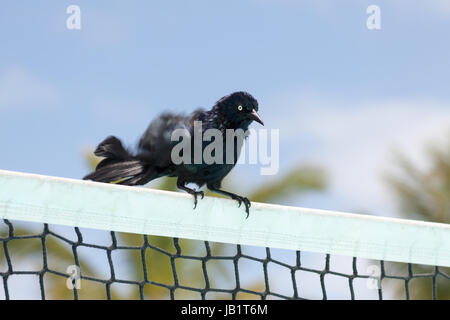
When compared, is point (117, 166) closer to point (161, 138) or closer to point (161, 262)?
point (161, 138)

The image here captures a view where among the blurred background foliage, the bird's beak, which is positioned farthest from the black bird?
the blurred background foliage

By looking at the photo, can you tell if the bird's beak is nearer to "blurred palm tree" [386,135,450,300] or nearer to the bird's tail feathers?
the bird's tail feathers

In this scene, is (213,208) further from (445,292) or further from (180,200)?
(445,292)

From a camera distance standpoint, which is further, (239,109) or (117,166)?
(239,109)

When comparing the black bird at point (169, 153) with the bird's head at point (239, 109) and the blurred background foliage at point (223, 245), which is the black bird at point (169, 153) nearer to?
the bird's head at point (239, 109)

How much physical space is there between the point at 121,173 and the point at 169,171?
34 cm

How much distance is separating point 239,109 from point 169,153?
→ 0.58 meters

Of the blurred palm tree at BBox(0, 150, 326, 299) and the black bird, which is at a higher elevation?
the black bird

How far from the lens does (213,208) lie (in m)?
3.53

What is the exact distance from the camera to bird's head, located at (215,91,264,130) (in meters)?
4.65

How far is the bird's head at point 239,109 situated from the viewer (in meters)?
4.65

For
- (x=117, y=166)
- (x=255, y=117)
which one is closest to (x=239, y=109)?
(x=255, y=117)

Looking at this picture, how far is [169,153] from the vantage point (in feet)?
14.5

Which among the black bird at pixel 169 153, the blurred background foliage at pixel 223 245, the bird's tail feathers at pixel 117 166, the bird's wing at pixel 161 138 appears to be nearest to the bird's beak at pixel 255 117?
the black bird at pixel 169 153
